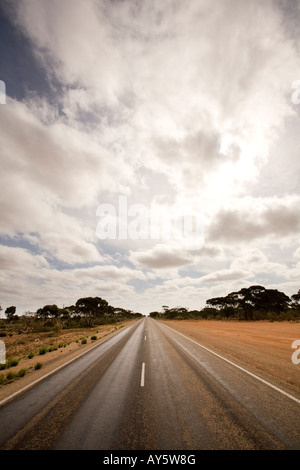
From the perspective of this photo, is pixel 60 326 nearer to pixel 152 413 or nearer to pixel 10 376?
pixel 10 376

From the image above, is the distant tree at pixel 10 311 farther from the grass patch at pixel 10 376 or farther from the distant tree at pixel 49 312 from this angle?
the grass patch at pixel 10 376

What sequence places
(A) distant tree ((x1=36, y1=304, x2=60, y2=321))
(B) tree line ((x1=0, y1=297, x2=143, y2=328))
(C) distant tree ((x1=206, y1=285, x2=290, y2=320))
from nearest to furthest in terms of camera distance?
(B) tree line ((x1=0, y1=297, x2=143, y2=328)) → (C) distant tree ((x1=206, y1=285, x2=290, y2=320)) → (A) distant tree ((x1=36, y1=304, x2=60, y2=321))

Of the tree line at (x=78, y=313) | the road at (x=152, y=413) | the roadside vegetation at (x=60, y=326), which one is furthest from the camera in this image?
the tree line at (x=78, y=313)

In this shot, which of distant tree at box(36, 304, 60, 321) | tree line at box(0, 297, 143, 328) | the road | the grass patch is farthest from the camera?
distant tree at box(36, 304, 60, 321)

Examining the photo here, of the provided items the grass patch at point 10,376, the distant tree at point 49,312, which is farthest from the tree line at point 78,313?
the grass patch at point 10,376

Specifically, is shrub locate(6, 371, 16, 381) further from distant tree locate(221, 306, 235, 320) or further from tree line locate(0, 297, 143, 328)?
distant tree locate(221, 306, 235, 320)

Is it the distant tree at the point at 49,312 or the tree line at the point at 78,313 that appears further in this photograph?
the distant tree at the point at 49,312

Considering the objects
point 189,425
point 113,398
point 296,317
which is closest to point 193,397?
point 189,425

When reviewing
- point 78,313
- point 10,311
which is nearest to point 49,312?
point 78,313

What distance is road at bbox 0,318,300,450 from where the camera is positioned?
12.1 feet

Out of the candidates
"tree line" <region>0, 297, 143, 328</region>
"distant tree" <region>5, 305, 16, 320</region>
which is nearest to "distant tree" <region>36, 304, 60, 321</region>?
"tree line" <region>0, 297, 143, 328</region>

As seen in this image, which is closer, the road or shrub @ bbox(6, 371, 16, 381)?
the road

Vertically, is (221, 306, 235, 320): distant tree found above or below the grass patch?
below

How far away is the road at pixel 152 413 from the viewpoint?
3.70m
